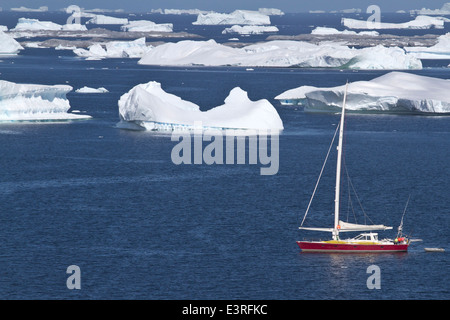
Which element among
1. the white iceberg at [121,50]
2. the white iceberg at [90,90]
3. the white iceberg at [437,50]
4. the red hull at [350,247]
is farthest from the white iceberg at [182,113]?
the white iceberg at [437,50]

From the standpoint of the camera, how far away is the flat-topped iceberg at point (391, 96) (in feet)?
284

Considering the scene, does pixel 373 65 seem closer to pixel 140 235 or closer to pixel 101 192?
pixel 101 192

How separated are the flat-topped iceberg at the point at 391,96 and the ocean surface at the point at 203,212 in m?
1.75

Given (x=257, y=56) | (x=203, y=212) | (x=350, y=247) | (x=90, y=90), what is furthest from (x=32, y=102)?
(x=257, y=56)

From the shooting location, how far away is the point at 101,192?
176ft

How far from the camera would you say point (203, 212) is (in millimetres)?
48156

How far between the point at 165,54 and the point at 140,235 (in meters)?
108

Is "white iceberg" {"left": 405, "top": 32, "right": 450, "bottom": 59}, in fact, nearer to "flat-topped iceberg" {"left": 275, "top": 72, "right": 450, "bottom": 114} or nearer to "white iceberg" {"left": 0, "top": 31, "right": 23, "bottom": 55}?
"white iceberg" {"left": 0, "top": 31, "right": 23, "bottom": 55}

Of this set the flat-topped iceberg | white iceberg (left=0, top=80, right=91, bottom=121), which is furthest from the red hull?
the flat-topped iceberg

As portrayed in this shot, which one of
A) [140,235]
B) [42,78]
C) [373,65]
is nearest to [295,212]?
[140,235]

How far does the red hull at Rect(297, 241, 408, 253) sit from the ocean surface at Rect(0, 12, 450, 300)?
439 mm

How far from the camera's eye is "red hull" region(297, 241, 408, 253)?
40656mm

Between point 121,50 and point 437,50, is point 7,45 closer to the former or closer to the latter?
point 121,50

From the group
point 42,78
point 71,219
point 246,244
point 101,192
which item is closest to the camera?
point 246,244
